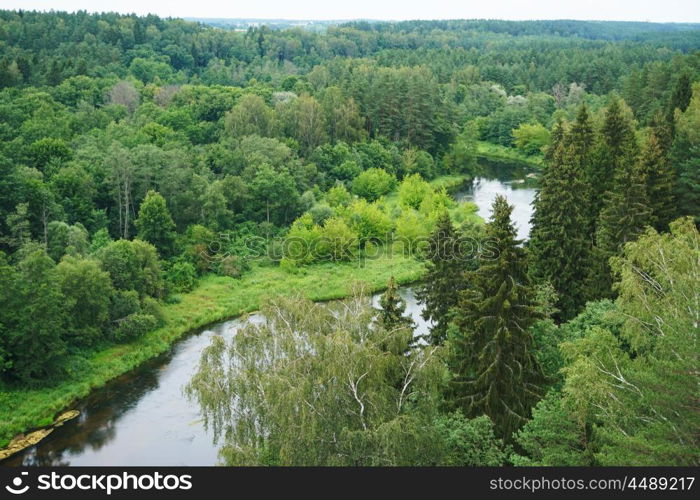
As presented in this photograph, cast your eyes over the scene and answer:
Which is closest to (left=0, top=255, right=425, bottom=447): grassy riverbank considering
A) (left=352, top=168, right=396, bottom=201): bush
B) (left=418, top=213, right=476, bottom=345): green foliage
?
(left=418, top=213, right=476, bottom=345): green foliage

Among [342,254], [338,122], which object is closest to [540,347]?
[342,254]

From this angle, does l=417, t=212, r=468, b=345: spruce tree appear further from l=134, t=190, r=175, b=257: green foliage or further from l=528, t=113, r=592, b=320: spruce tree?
l=134, t=190, r=175, b=257: green foliage

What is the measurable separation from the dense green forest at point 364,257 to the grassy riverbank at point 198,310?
32 cm

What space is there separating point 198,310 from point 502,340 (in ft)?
95.8

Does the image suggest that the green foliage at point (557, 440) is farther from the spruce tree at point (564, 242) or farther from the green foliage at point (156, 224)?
the green foliage at point (156, 224)

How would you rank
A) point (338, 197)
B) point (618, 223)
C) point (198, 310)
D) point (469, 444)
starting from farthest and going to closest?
point (338, 197) → point (198, 310) → point (618, 223) → point (469, 444)

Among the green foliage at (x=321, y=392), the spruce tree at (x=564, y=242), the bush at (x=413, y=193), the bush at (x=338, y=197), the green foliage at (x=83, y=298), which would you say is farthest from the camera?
the bush at (x=413, y=193)

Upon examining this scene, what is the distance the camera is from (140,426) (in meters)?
36.9

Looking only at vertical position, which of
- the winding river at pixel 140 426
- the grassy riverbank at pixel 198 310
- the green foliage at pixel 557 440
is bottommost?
the winding river at pixel 140 426

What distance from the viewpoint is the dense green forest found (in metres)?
24.2

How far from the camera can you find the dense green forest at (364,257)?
24188mm

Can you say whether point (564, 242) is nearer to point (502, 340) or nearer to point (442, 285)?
point (442, 285)

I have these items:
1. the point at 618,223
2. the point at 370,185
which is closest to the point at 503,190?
the point at 370,185

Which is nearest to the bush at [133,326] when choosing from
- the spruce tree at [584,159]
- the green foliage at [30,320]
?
the green foliage at [30,320]
